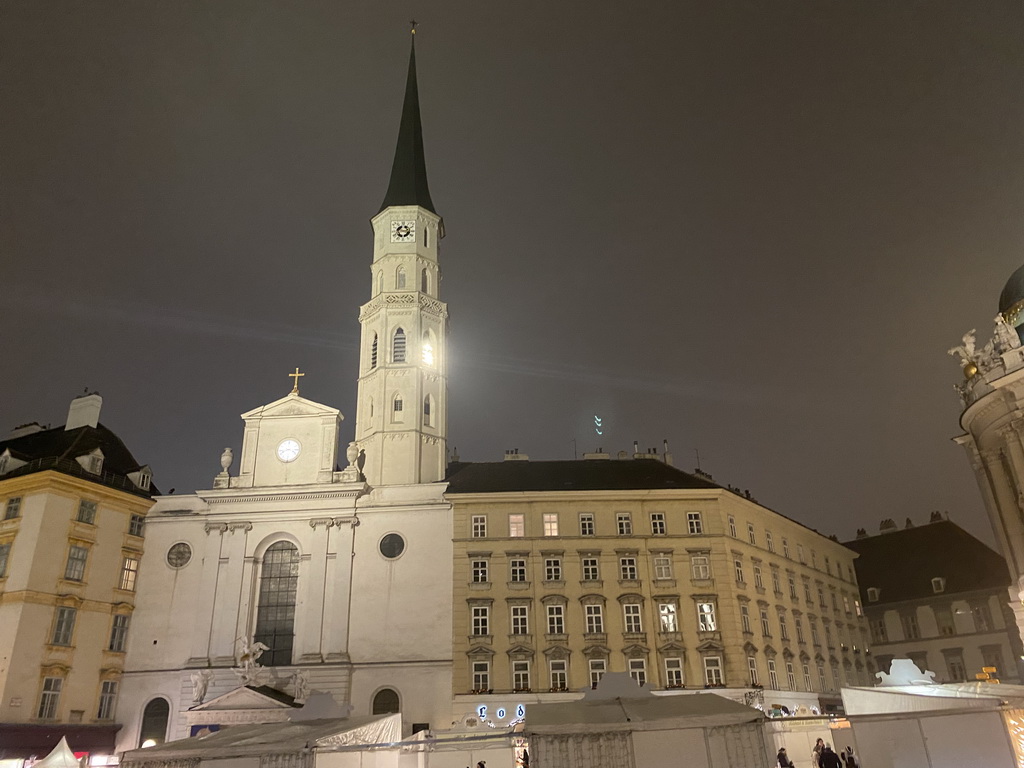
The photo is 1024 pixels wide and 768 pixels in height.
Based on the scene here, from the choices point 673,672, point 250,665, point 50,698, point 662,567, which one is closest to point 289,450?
point 250,665

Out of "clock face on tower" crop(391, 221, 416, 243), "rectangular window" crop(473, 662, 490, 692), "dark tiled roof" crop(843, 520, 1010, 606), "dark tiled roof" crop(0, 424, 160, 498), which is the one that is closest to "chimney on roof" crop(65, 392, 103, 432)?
"dark tiled roof" crop(0, 424, 160, 498)

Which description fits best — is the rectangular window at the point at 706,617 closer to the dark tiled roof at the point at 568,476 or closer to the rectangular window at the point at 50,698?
the dark tiled roof at the point at 568,476

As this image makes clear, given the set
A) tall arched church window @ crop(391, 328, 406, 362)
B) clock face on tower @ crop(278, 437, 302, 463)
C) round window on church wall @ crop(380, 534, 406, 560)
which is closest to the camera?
round window on church wall @ crop(380, 534, 406, 560)

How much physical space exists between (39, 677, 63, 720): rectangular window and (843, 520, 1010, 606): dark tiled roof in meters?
55.9

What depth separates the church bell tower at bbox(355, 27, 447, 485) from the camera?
158 feet

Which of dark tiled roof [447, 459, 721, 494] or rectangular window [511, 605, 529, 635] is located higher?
dark tiled roof [447, 459, 721, 494]

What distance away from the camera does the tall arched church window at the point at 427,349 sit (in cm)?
5131

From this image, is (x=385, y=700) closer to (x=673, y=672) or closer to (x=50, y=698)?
(x=673, y=672)

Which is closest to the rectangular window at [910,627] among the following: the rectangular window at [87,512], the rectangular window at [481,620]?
the rectangular window at [481,620]

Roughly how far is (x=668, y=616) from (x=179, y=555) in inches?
1100

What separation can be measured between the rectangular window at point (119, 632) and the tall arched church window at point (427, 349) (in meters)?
23.0

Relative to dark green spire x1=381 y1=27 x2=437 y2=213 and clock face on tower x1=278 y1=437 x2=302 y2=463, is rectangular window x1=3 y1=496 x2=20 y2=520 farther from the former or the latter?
dark green spire x1=381 y1=27 x2=437 y2=213

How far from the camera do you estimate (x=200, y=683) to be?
39500mm

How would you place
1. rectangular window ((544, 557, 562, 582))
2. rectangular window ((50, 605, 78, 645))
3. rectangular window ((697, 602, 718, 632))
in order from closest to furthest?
rectangular window ((50, 605, 78, 645)), rectangular window ((697, 602, 718, 632)), rectangular window ((544, 557, 562, 582))
